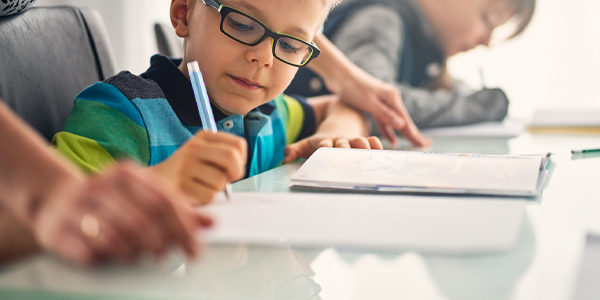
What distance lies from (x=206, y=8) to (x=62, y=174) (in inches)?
17.4

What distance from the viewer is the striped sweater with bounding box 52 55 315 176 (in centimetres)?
50

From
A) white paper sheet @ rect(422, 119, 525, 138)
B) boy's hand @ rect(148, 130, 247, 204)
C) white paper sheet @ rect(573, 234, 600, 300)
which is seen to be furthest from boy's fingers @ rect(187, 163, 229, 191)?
white paper sheet @ rect(422, 119, 525, 138)

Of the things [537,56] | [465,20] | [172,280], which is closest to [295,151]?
[172,280]

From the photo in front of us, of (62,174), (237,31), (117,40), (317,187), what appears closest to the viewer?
(62,174)

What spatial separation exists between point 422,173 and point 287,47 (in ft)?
0.87

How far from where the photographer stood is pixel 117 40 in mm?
2074

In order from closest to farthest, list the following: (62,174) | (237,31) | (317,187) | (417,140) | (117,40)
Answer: (62,174) < (317,187) < (237,31) < (417,140) < (117,40)

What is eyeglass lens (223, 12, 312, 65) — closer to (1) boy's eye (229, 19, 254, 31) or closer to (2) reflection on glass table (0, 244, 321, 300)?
(1) boy's eye (229, 19, 254, 31)

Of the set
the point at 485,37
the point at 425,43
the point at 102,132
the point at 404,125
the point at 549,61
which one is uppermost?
the point at 549,61

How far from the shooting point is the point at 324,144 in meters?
0.70

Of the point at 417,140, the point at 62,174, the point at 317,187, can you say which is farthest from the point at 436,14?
the point at 62,174

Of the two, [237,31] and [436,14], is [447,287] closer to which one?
[237,31]

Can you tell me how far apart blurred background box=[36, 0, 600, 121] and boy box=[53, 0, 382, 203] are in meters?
1.55

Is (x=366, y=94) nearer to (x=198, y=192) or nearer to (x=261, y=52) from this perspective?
(x=261, y=52)
